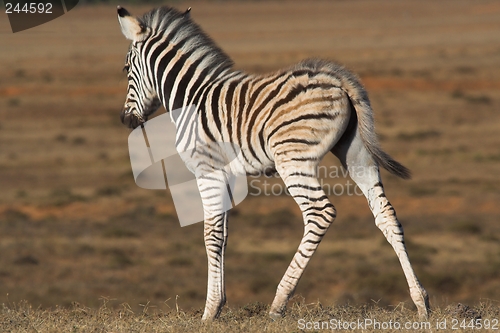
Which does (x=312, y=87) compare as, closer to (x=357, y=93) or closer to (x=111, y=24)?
(x=357, y=93)

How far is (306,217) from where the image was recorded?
6.14 meters

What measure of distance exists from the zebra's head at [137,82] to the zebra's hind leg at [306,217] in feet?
6.64

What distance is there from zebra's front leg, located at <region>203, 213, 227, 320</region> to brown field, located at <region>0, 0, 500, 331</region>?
0.89 ft

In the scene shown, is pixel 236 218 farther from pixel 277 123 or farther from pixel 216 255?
pixel 277 123

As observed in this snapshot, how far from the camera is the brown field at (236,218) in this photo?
1561 cm

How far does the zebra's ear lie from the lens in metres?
7.24

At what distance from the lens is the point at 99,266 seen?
17078mm

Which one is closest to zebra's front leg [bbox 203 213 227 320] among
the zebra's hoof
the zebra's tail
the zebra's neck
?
the zebra's hoof

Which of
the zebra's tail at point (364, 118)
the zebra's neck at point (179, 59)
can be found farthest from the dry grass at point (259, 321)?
the zebra's neck at point (179, 59)

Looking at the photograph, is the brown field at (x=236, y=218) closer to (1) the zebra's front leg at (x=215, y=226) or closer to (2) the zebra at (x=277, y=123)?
(1) the zebra's front leg at (x=215, y=226)

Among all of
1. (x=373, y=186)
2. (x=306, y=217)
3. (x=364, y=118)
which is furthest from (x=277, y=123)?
(x=373, y=186)

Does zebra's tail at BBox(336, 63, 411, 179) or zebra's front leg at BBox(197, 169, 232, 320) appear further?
zebra's front leg at BBox(197, 169, 232, 320)

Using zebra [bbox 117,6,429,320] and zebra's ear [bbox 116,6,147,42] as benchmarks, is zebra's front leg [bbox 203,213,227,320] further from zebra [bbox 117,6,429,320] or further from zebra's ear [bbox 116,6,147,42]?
zebra's ear [bbox 116,6,147,42]

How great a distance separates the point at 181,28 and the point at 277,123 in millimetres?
1705
